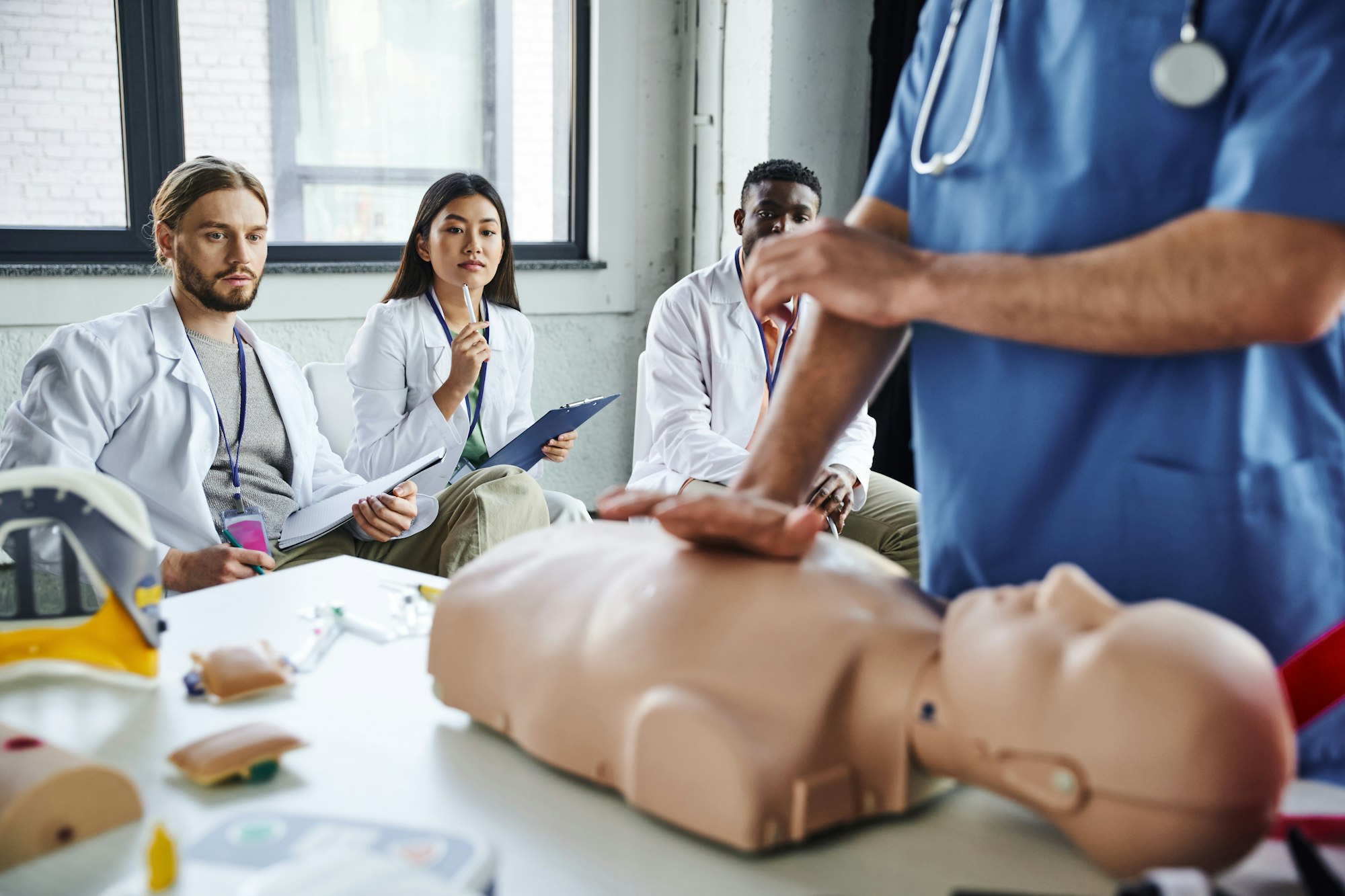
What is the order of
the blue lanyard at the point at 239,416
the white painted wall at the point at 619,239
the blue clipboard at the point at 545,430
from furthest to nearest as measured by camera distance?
the white painted wall at the point at 619,239 → the blue clipboard at the point at 545,430 → the blue lanyard at the point at 239,416

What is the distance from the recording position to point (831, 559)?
0.74 metres

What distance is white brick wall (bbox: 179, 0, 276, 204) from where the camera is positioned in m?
3.39

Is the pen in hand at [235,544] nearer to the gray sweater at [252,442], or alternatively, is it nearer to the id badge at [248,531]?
the id badge at [248,531]

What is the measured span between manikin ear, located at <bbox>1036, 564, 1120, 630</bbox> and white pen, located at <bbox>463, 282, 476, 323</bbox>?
2563 millimetres

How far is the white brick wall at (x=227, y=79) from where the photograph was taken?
3391 mm

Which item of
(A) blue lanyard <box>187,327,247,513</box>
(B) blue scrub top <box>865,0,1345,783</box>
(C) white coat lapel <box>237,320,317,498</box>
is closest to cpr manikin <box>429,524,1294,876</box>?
(B) blue scrub top <box>865,0,1345,783</box>

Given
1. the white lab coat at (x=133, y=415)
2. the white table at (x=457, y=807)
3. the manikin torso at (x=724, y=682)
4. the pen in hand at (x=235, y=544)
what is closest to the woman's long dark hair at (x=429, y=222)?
the white lab coat at (x=133, y=415)

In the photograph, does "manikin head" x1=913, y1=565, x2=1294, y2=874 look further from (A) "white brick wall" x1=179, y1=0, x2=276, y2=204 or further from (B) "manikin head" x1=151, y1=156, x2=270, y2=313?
(A) "white brick wall" x1=179, y1=0, x2=276, y2=204

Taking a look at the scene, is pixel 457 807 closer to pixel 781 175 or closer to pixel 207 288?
pixel 207 288

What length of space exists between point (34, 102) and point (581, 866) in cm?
337

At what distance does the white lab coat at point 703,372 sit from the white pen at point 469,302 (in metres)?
0.50

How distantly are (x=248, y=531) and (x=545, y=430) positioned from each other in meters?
0.71

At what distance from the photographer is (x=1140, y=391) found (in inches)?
31.7

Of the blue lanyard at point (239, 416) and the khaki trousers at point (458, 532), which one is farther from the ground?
the blue lanyard at point (239, 416)
